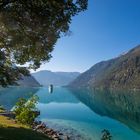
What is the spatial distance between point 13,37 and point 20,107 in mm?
18817

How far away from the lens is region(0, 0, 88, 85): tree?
28047mm

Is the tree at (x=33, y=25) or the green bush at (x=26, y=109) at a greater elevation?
the tree at (x=33, y=25)

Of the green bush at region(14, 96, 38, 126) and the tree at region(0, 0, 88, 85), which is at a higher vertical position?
the tree at region(0, 0, 88, 85)

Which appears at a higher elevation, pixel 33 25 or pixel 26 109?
pixel 33 25

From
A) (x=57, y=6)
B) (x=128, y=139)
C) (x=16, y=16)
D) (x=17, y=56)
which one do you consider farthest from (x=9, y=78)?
(x=128, y=139)

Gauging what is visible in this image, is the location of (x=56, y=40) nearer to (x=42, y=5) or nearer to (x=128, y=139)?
(x=42, y=5)

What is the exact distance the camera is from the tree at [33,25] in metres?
28.0

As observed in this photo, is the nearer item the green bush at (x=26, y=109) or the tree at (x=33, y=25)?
the tree at (x=33, y=25)

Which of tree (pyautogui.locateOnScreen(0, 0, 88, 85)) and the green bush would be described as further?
the green bush

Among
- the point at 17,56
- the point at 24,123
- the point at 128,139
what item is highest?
the point at 17,56

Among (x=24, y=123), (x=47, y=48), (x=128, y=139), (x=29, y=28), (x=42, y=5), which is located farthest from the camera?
(x=128, y=139)

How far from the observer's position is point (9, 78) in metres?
33.8

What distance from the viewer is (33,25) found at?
29.3 meters

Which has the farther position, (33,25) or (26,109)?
(26,109)
